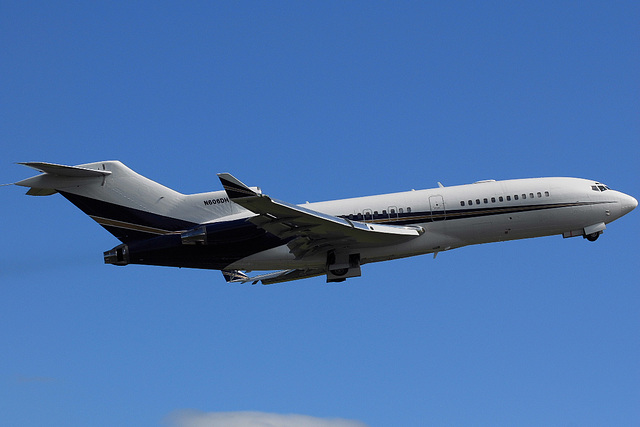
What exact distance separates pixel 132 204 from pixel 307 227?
8732 millimetres

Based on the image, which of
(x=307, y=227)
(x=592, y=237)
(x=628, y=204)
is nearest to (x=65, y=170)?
(x=307, y=227)

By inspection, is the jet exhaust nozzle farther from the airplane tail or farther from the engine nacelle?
the engine nacelle

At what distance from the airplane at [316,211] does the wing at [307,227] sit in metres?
0.12

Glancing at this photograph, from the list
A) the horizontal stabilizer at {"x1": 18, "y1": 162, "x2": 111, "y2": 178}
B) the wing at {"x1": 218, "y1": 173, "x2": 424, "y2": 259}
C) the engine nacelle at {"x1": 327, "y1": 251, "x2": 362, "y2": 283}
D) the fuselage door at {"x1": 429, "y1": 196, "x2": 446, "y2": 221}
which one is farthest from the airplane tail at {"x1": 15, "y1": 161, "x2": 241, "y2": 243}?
the fuselage door at {"x1": 429, "y1": 196, "x2": 446, "y2": 221}

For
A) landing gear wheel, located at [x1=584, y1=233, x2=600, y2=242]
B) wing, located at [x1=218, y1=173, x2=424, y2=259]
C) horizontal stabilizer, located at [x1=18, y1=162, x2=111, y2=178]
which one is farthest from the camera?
landing gear wheel, located at [x1=584, y1=233, x2=600, y2=242]

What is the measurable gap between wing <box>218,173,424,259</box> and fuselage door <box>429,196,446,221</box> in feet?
3.07

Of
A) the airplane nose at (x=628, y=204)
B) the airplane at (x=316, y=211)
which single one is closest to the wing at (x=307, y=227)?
the airplane at (x=316, y=211)

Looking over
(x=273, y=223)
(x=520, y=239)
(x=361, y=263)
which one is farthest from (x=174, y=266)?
(x=520, y=239)

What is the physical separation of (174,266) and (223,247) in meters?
2.50

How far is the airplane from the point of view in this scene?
39.0 m

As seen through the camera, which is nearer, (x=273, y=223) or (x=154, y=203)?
(x=273, y=223)

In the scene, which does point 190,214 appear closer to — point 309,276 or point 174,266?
point 174,266

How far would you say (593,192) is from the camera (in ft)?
135

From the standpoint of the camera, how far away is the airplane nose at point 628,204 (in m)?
41.6
